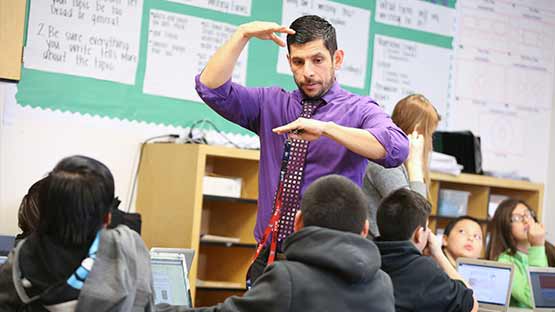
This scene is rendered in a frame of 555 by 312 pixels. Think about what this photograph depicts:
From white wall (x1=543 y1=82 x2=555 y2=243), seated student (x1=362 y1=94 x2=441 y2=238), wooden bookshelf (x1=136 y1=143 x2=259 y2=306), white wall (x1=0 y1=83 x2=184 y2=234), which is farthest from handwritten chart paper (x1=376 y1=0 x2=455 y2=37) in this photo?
seated student (x1=362 y1=94 x2=441 y2=238)

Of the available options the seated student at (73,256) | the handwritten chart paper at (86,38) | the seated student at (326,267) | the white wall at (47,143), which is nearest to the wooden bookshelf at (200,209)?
the white wall at (47,143)

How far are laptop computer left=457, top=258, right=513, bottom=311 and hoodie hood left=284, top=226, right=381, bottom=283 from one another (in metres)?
2.07

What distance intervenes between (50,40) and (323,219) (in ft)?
9.45

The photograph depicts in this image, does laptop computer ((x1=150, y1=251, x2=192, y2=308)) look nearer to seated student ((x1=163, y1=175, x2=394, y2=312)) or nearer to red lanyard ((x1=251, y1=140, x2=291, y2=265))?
red lanyard ((x1=251, y1=140, x2=291, y2=265))

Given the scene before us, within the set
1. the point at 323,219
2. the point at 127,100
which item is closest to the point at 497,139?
the point at 127,100

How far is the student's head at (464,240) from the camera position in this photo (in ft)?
14.8

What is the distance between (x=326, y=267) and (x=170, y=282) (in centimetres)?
61

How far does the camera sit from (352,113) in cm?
245

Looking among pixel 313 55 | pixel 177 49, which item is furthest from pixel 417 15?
pixel 313 55

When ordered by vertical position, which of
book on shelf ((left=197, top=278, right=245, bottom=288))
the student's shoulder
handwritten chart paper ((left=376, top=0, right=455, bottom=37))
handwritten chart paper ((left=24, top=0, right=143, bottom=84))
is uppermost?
handwritten chart paper ((left=376, top=0, right=455, bottom=37))

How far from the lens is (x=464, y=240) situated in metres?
4.52

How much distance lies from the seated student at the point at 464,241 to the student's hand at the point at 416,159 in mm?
1447

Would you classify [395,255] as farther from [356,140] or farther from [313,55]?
[313,55]

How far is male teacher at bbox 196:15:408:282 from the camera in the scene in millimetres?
2350
